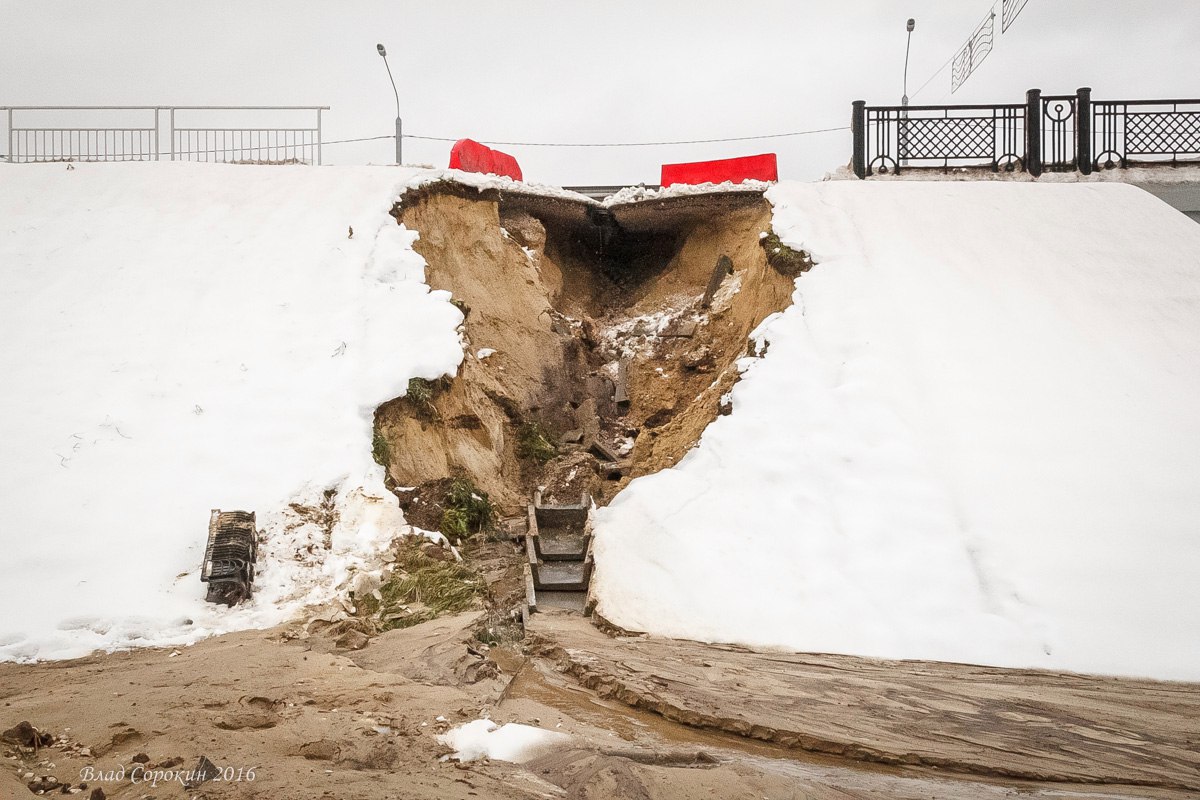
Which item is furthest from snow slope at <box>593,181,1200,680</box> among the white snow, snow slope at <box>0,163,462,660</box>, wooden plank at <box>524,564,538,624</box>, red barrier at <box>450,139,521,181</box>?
red barrier at <box>450,139,521,181</box>

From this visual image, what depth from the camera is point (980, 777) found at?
4.52 metres

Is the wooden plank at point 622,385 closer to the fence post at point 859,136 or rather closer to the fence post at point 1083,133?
the fence post at point 859,136

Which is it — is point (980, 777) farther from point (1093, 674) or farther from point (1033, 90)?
point (1033, 90)

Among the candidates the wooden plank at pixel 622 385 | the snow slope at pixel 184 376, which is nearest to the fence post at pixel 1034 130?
the wooden plank at pixel 622 385

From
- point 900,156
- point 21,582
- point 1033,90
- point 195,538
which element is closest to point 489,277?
point 195,538

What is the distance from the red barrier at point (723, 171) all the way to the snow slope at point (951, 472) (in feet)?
8.90

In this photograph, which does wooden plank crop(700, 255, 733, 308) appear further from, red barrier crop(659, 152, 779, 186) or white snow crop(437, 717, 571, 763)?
white snow crop(437, 717, 571, 763)

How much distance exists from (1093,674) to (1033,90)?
1179 centimetres

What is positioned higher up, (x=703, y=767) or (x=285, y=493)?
(x=285, y=493)

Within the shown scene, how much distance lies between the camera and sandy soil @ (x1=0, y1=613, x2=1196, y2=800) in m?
3.69

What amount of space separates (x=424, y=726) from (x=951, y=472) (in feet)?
19.1

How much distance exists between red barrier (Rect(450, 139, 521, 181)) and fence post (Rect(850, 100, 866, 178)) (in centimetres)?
620

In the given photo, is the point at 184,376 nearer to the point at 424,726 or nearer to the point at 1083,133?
the point at 424,726

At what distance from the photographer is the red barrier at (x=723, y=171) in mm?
14133
